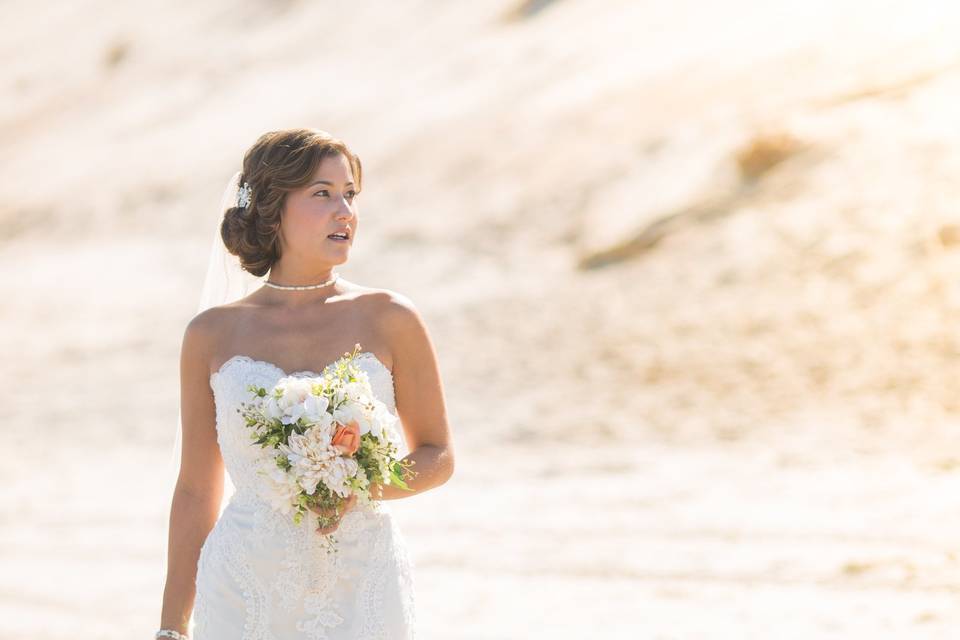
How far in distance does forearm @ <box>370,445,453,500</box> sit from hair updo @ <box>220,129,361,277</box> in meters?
0.62

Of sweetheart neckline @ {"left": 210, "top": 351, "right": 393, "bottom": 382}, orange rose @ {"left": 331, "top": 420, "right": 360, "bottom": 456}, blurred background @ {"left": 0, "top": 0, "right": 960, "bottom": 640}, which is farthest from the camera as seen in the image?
blurred background @ {"left": 0, "top": 0, "right": 960, "bottom": 640}

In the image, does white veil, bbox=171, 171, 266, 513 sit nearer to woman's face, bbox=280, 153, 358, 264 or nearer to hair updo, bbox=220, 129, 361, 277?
hair updo, bbox=220, 129, 361, 277

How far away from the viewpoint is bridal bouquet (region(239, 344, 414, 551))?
9.87ft

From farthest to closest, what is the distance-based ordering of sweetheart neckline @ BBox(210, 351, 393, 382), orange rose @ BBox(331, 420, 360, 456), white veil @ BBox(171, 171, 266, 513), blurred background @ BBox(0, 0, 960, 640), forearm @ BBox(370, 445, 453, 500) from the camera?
blurred background @ BBox(0, 0, 960, 640)
white veil @ BBox(171, 171, 266, 513)
sweetheart neckline @ BBox(210, 351, 393, 382)
forearm @ BBox(370, 445, 453, 500)
orange rose @ BBox(331, 420, 360, 456)

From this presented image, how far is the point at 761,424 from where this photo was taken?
1509cm

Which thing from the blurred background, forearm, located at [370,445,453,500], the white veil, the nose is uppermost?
the blurred background

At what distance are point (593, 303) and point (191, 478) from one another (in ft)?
51.9

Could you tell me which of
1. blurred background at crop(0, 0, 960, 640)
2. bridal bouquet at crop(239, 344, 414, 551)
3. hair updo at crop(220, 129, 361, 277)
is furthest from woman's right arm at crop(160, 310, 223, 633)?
blurred background at crop(0, 0, 960, 640)

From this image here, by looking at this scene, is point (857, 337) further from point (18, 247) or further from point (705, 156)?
point (18, 247)

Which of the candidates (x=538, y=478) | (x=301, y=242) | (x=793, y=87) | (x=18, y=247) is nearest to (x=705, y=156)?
(x=793, y=87)

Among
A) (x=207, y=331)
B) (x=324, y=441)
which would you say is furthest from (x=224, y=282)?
(x=324, y=441)

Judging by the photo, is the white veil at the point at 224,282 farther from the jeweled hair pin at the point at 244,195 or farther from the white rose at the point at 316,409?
the white rose at the point at 316,409

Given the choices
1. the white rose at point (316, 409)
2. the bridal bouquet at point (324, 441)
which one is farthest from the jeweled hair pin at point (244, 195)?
the white rose at point (316, 409)

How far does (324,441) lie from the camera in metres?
3.01
